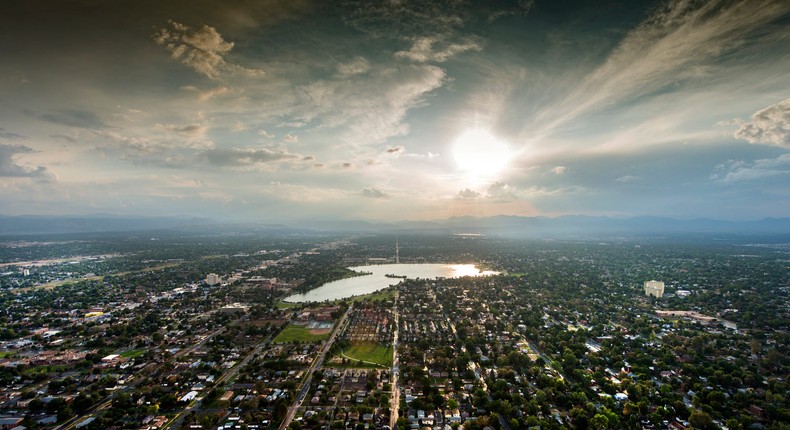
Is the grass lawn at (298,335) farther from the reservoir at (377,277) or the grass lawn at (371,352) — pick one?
the reservoir at (377,277)

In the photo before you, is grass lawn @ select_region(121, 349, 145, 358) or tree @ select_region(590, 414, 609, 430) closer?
tree @ select_region(590, 414, 609, 430)

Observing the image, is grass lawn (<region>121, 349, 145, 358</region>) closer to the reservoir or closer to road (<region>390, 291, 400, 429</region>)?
the reservoir

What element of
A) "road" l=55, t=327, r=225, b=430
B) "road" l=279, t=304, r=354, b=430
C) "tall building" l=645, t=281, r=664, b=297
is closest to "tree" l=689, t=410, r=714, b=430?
"road" l=279, t=304, r=354, b=430

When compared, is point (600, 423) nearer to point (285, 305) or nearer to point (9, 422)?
point (9, 422)


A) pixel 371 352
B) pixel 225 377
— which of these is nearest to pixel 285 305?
pixel 371 352

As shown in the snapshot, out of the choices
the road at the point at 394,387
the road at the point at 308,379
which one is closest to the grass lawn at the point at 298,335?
the road at the point at 308,379

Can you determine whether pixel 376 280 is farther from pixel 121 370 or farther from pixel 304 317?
pixel 121 370
